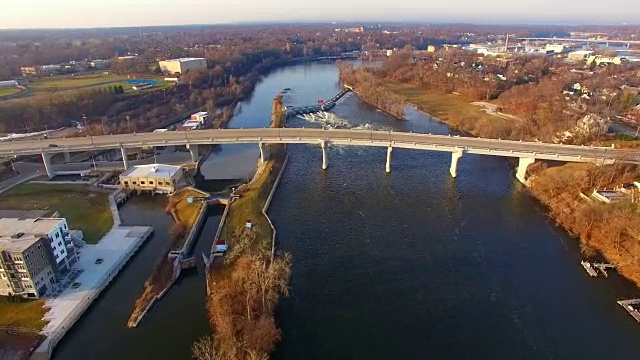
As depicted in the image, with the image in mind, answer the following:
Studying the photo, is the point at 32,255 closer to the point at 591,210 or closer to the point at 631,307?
the point at 631,307

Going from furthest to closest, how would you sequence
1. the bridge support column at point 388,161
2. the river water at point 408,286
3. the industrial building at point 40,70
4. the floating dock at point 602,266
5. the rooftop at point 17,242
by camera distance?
the industrial building at point 40,70 → the bridge support column at point 388,161 → the floating dock at point 602,266 → the rooftop at point 17,242 → the river water at point 408,286

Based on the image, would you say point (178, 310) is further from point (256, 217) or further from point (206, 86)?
point (206, 86)

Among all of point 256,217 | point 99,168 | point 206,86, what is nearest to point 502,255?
point 256,217

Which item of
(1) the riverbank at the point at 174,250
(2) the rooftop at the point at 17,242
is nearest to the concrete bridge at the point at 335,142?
(1) the riverbank at the point at 174,250

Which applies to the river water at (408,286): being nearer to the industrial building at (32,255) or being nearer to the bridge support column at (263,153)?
the industrial building at (32,255)

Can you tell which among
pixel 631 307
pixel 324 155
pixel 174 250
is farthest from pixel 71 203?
pixel 631 307

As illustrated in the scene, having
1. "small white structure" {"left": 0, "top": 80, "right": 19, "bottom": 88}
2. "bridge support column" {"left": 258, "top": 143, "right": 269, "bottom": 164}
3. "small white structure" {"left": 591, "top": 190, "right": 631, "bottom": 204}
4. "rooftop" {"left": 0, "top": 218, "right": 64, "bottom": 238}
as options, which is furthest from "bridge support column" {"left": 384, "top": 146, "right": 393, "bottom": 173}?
"small white structure" {"left": 0, "top": 80, "right": 19, "bottom": 88}
